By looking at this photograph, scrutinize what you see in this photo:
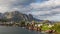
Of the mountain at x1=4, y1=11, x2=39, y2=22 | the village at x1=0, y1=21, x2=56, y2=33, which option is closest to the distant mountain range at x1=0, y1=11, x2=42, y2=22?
the mountain at x1=4, y1=11, x2=39, y2=22

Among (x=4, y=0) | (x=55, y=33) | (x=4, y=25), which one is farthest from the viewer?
(x=55, y=33)

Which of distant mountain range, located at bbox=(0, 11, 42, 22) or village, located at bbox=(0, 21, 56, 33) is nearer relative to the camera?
distant mountain range, located at bbox=(0, 11, 42, 22)

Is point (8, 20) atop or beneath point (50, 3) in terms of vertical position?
beneath

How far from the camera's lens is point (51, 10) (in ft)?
32.3

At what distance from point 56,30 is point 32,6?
3.19 m

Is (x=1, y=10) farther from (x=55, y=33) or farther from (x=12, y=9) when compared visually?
(x=55, y=33)

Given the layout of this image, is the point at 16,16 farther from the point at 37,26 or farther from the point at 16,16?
the point at 37,26

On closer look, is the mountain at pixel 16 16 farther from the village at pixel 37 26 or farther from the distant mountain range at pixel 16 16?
the village at pixel 37 26

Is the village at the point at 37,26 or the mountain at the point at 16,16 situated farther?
the village at the point at 37,26

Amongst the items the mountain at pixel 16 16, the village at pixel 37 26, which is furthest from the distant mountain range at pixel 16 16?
the village at pixel 37 26

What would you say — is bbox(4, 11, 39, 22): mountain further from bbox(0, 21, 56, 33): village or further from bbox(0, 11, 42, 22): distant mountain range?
bbox(0, 21, 56, 33): village

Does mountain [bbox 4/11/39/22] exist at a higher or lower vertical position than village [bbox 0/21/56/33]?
higher

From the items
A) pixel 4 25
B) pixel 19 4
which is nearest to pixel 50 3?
pixel 19 4

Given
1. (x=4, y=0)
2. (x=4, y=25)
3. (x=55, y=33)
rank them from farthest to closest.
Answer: (x=55, y=33), (x=4, y=25), (x=4, y=0)
